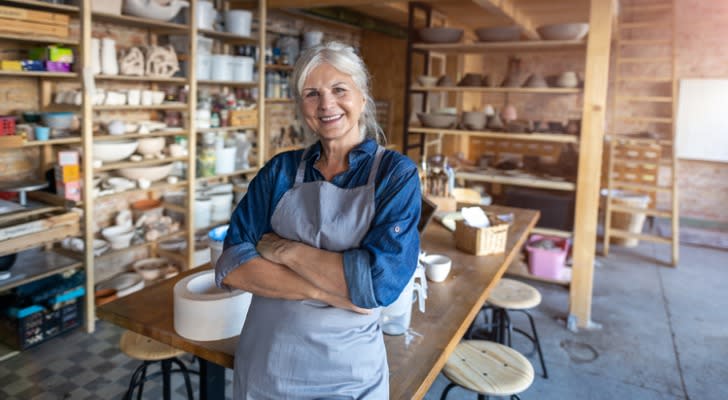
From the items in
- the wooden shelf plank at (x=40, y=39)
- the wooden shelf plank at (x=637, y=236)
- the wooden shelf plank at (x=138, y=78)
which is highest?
the wooden shelf plank at (x=40, y=39)

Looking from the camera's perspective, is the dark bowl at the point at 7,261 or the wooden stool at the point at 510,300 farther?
the dark bowl at the point at 7,261

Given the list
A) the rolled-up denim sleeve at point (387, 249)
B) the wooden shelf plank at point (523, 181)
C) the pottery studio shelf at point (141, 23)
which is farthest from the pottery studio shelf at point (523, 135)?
the rolled-up denim sleeve at point (387, 249)

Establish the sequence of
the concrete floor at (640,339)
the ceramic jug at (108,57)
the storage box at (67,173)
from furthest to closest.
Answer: the ceramic jug at (108,57)
the storage box at (67,173)
the concrete floor at (640,339)

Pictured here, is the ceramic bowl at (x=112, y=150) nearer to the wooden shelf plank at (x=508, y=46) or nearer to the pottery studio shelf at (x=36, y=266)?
the pottery studio shelf at (x=36, y=266)

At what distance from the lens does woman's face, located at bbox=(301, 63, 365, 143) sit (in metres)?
1.40

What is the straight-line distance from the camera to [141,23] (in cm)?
373

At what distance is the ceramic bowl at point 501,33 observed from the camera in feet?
13.8

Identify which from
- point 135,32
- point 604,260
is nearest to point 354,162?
point 135,32

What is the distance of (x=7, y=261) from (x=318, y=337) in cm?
262

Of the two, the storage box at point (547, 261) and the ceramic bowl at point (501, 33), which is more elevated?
the ceramic bowl at point (501, 33)

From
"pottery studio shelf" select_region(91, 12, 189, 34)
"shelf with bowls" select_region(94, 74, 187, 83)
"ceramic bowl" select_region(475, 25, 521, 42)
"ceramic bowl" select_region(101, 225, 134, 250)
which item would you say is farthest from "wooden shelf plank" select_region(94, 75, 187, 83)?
"ceramic bowl" select_region(475, 25, 521, 42)

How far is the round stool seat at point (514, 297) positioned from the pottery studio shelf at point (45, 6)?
2829 millimetres

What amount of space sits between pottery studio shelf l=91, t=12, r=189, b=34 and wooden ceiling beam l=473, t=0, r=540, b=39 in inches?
83.5

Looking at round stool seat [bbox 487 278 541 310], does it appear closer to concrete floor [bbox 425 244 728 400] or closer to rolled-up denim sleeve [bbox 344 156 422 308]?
concrete floor [bbox 425 244 728 400]
